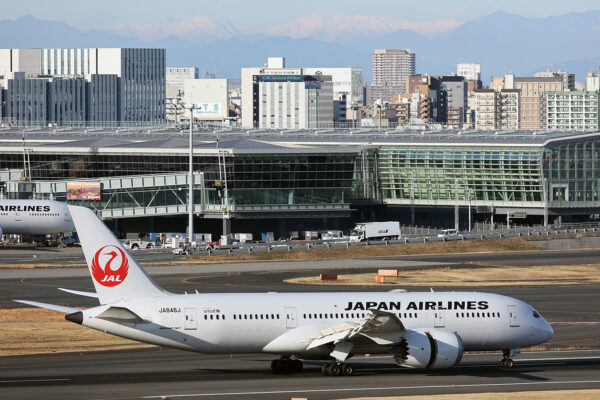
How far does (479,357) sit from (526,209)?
130 meters

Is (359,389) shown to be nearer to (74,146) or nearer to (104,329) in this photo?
(104,329)

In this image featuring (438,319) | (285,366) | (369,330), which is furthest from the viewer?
(438,319)

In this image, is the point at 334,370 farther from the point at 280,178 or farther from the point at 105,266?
the point at 280,178

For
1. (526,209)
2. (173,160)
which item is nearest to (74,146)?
(173,160)

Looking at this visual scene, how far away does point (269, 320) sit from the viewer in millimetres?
53906

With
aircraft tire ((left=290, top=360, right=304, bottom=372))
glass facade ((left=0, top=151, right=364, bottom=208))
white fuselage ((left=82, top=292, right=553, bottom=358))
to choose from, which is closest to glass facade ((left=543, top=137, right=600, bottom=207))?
glass facade ((left=0, top=151, right=364, bottom=208))

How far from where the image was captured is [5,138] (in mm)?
195750

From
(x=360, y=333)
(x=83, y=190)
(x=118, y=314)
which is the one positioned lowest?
(x=360, y=333)

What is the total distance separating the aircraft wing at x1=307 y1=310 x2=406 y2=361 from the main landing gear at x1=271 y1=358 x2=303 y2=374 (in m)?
2.39

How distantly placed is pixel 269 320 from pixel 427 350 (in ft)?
25.2

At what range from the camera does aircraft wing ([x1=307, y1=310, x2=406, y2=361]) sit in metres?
52.1

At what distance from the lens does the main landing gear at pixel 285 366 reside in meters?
55.8

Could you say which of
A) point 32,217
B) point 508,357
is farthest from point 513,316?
point 32,217

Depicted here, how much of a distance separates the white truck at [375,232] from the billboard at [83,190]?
41.7m
